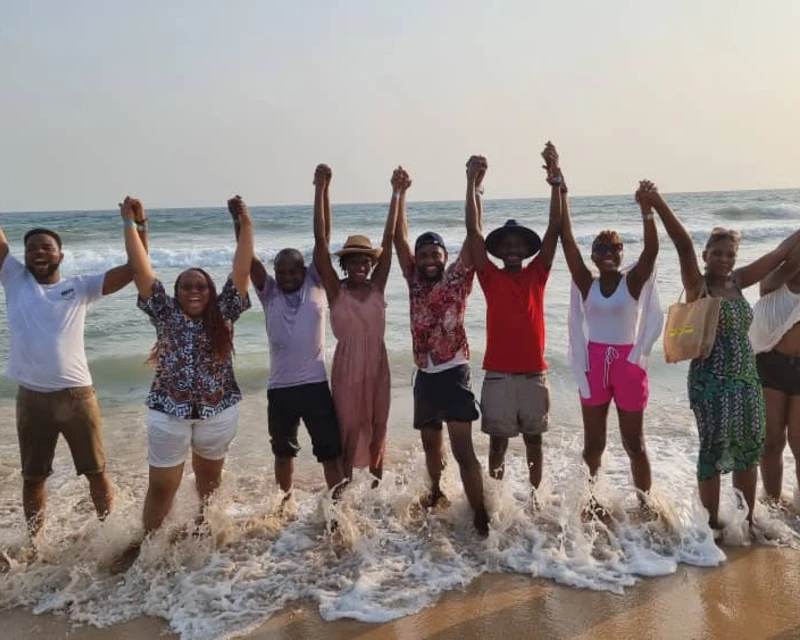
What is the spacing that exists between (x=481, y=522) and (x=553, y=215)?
77.7 inches

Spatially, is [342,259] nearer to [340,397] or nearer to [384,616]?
[340,397]

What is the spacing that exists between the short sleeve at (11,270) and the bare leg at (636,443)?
3.67m

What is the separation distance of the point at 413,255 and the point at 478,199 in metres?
0.55

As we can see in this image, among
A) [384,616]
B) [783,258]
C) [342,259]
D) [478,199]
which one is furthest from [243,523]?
[783,258]

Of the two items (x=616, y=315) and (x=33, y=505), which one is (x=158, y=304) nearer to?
(x=33, y=505)

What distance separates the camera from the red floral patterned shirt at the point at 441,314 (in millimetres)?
4422

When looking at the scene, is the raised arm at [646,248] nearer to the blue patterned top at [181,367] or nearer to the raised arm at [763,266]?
the raised arm at [763,266]

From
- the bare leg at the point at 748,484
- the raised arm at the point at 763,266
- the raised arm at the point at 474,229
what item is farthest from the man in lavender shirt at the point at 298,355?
the raised arm at the point at 763,266

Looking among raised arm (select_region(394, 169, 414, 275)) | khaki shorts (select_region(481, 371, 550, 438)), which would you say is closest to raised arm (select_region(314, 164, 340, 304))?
raised arm (select_region(394, 169, 414, 275))

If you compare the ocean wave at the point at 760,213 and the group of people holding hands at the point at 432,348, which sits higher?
the ocean wave at the point at 760,213

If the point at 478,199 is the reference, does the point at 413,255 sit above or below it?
below

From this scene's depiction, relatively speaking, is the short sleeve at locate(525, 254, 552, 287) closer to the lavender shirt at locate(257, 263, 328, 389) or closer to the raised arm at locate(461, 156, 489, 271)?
the raised arm at locate(461, 156, 489, 271)

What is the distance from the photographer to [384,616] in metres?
3.58

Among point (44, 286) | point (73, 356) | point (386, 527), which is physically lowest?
point (386, 527)
